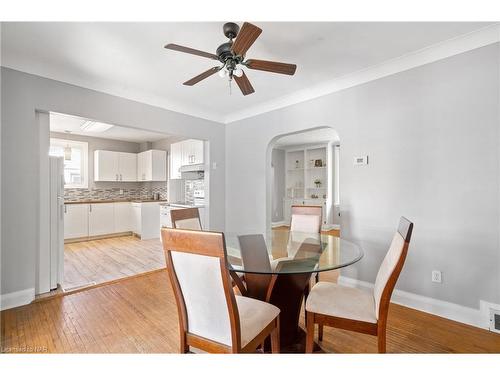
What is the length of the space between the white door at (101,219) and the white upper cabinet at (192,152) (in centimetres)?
203

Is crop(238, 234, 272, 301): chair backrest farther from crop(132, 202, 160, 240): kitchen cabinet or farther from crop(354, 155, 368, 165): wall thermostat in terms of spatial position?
crop(132, 202, 160, 240): kitchen cabinet

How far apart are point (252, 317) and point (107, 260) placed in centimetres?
Result: 353

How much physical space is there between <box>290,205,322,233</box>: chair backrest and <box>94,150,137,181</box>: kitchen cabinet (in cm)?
485

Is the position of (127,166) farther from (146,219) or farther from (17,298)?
(17,298)

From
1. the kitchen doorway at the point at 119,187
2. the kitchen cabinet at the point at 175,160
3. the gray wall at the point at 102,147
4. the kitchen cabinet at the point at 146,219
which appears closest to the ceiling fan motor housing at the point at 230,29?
the kitchen doorway at the point at 119,187

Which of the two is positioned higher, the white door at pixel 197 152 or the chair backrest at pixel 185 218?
the white door at pixel 197 152

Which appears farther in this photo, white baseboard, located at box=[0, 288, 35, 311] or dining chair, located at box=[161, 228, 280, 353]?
white baseboard, located at box=[0, 288, 35, 311]

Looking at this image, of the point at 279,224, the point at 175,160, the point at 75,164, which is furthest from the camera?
the point at 279,224

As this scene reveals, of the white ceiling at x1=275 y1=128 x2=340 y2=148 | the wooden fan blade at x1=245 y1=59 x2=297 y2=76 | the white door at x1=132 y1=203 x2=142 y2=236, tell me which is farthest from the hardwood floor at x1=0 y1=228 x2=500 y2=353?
the white ceiling at x1=275 y1=128 x2=340 y2=148

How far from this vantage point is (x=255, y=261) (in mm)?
1649

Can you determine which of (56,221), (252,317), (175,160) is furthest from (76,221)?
(252,317)

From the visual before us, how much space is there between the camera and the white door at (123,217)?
18.8 ft

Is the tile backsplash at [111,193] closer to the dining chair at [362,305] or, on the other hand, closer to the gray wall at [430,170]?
the gray wall at [430,170]

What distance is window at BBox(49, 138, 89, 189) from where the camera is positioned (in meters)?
5.53
